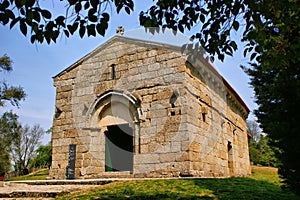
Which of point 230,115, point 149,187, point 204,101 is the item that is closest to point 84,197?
point 149,187

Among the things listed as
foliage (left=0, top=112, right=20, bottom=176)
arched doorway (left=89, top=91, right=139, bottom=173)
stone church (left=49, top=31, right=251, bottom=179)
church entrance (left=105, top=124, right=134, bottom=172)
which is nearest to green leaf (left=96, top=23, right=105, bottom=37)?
stone church (left=49, top=31, right=251, bottom=179)

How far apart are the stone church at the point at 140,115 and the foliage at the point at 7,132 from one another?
68.2ft

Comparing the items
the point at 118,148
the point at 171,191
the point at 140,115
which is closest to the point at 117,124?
the point at 140,115

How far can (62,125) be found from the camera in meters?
10.4

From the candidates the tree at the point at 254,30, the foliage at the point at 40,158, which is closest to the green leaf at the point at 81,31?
the tree at the point at 254,30

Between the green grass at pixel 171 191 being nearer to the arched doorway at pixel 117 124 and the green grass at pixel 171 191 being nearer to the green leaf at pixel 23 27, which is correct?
the arched doorway at pixel 117 124

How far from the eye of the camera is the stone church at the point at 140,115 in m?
8.31

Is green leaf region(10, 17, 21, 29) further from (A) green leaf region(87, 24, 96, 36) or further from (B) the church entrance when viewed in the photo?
(B) the church entrance

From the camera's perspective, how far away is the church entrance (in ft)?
33.2

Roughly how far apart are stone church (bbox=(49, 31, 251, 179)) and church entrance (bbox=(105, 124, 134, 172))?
1.4 inches

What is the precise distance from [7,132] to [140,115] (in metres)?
27.5

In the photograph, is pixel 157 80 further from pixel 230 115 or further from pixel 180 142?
pixel 230 115

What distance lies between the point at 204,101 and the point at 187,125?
70.2 inches

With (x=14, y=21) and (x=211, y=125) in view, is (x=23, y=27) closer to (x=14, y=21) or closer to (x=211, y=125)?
(x=14, y=21)
